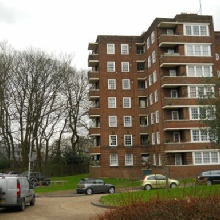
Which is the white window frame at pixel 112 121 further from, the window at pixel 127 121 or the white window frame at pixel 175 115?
the white window frame at pixel 175 115

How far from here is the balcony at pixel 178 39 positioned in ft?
165

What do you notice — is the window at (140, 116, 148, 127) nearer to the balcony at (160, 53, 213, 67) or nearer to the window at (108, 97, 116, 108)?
the window at (108, 97, 116, 108)

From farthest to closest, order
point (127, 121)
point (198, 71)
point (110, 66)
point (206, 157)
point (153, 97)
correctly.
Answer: point (110, 66) < point (127, 121) < point (153, 97) < point (198, 71) < point (206, 157)

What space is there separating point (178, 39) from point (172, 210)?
145 ft

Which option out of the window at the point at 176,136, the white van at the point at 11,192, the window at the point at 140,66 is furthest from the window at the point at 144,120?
the white van at the point at 11,192

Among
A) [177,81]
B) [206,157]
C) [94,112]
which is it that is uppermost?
[177,81]

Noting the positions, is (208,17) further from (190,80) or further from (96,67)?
(96,67)

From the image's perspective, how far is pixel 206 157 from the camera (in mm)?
47812

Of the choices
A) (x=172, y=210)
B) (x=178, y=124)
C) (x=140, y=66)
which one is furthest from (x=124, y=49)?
(x=172, y=210)

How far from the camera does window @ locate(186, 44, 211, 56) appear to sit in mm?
50653

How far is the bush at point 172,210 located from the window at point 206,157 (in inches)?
1537

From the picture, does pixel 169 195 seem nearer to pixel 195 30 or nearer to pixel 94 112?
pixel 195 30

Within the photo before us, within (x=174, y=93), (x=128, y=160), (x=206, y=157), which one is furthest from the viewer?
(x=128, y=160)

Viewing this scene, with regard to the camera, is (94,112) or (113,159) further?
(94,112)
